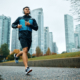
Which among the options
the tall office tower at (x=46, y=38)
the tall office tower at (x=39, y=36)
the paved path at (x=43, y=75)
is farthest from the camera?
the tall office tower at (x=46, y=38)

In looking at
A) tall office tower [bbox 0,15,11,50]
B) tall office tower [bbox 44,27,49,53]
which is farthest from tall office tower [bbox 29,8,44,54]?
tall office tower [bbox 0,15,11,50]

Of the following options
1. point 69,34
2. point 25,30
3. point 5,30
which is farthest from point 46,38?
point 25,30

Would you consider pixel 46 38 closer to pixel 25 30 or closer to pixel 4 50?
pixel 4 50

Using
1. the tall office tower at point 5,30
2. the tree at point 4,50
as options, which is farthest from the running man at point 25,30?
the tall office tower at point 5,30

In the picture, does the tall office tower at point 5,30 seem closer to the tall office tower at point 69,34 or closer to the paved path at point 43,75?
the paved path at point 43,75

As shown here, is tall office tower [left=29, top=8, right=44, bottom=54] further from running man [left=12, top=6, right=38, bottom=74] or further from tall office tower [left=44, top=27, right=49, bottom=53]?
running man [left=12, top=6, right=38, bottom=74]

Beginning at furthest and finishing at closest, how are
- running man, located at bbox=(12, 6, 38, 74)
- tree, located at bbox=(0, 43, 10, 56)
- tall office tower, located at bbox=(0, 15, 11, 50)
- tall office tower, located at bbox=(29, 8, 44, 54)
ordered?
tall office tower, located at bbox=(29, 8, 44, 54), tall office tower, located at bbox=(0, 15, 11, 50), tree, located at bbox=(0, 43, 10, 56), running man, located at bbox=(12, 6, 38, 74)

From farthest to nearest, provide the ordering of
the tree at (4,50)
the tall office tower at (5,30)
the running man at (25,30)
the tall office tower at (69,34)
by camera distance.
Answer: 1. the tall office tower at (69,34)
2. the tall office tower at (5,30)
3. the tree at (4,50)
4. the running man at (25,30)

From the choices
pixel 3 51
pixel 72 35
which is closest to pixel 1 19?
pixel 3 51

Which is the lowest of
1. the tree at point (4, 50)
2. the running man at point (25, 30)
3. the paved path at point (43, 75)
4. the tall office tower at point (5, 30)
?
the tree at point (4, 50)

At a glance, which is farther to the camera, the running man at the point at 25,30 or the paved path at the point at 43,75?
the running man at the point at 25,30

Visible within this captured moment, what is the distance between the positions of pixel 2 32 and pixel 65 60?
302ft

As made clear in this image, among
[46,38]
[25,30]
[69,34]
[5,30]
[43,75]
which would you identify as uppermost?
[69,34]

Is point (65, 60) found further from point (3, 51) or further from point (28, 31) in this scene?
point (3, 51)
